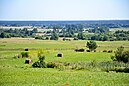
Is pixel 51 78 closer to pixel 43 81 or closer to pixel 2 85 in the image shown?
pixel 43 81

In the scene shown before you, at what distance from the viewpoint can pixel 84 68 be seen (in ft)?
129

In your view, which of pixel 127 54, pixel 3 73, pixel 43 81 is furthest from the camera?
pixel 127 54

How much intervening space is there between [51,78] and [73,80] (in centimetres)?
254

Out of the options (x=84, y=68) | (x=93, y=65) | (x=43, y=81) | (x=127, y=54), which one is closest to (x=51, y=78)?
(x=43, y=81)

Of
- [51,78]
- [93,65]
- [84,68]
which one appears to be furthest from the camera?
[93,65]

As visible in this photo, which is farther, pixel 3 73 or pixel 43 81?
pixel 3 73

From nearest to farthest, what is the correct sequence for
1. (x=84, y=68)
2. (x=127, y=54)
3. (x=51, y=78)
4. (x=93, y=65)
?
(x=51, y=78), (x=84, y=68), (x=93, y=65), (x=127, y=54)

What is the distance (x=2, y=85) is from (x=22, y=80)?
3.24 m

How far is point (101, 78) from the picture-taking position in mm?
30016

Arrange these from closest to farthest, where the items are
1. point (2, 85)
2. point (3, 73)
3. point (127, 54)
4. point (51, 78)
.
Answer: point (2, 85) → point (51, 78) → point (3, 73) → point (127, 54)

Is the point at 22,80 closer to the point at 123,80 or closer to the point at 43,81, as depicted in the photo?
the point at 43,81

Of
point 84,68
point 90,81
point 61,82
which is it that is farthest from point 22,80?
point 84,68

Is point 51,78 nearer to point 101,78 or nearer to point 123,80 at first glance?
point 101,78

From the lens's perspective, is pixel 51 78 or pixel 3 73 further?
pixel 3 73
